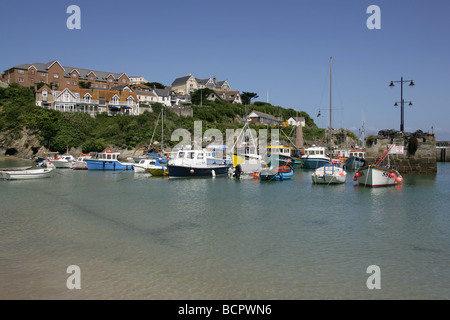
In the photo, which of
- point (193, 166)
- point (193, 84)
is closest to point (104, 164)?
point (193, 166)

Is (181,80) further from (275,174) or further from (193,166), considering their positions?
(275,174)

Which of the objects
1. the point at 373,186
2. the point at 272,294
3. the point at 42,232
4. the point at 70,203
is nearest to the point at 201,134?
the point at 373,186

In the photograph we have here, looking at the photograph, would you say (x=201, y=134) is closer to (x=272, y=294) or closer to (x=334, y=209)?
(x=334, y=209)

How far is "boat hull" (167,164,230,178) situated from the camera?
34.3 m

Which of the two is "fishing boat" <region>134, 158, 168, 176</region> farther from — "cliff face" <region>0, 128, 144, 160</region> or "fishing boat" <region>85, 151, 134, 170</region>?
"cliff face" <region>0, 128, 144, 160</region>

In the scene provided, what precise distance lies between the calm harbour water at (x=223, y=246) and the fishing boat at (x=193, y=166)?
10.2m

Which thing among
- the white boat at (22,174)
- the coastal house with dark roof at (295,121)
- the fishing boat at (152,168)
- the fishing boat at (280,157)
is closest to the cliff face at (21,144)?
the fishing boat at (152,168)

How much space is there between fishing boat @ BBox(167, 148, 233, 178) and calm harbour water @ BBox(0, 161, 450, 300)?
10.2 metres

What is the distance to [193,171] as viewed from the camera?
3475 centimetres

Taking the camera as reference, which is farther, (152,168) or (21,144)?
(21,144)

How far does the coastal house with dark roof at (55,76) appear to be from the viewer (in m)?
84.2

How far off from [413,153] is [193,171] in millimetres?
24554

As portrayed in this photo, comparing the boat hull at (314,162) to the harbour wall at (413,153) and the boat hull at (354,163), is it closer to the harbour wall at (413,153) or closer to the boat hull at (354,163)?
the boat hull at (354,163)
